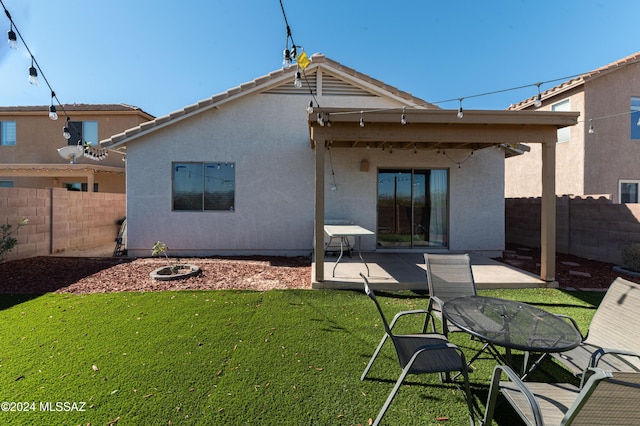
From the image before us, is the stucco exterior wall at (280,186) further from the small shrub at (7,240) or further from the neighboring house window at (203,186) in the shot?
the small shrub at (7,240)

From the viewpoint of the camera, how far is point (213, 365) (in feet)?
9.62

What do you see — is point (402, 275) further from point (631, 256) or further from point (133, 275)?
point (133, 275)

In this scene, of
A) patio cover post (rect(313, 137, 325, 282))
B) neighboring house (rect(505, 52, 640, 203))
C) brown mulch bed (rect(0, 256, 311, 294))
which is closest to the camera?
patio cover post (rect(313, 137, 325, 282))

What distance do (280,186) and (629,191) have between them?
41.3ft

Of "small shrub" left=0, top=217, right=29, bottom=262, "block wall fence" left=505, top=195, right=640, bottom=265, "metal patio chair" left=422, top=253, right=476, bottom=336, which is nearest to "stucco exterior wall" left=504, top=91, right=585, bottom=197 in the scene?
"block wall fence" left=505, top=195, right=640, bottom=265

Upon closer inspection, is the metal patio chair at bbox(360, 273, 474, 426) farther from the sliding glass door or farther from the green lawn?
the sliding glass door

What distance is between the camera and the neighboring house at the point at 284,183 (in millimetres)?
8094

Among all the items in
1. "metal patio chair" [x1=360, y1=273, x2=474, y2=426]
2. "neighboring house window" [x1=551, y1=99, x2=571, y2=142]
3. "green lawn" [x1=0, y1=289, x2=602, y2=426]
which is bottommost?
"green lawn" [x1=0, y1=289, x2=602, y2=426]

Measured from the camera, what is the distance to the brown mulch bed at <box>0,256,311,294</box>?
5.46 metres

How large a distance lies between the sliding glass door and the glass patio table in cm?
538

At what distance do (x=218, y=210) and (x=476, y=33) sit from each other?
1060 cm

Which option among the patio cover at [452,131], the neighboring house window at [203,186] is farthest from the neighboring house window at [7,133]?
the patio cover at [452,131]

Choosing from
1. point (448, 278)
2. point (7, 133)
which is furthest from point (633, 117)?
point (7, 133)

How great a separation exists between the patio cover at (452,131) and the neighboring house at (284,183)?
107 inches
